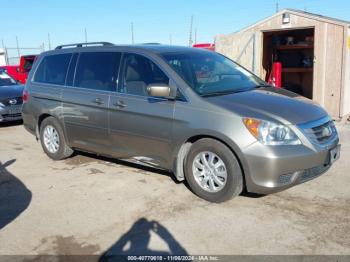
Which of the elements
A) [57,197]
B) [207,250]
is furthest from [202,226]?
[57,197]

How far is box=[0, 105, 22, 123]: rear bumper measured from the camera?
33.9 feet

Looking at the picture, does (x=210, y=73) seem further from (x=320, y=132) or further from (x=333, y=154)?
(x=333, y=154)

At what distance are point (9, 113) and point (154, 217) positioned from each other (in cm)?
739

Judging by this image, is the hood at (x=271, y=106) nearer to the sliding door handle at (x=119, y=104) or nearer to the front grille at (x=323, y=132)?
the front grille at (x=323, y=132)

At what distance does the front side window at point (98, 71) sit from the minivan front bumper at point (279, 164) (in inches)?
88.3

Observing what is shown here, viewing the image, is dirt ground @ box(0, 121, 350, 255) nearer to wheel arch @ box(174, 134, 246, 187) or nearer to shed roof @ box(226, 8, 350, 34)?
Answer: wheel arch @ box(174, 134, 246, 187)

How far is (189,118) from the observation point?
15.5 feet

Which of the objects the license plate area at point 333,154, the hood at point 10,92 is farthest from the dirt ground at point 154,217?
the hood at point 10,92

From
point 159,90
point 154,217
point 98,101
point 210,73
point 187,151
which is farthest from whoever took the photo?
point 98,101

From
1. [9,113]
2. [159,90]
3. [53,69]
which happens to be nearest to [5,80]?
[9,113]

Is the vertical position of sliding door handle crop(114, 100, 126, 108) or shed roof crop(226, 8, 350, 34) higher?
shed roof crop(226, 8, 350, 34)

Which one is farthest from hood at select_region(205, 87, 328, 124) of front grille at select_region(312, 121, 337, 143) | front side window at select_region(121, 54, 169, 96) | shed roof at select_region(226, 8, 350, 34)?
shed roof at select_region(226, 8, 350, 34)

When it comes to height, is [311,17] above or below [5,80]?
above

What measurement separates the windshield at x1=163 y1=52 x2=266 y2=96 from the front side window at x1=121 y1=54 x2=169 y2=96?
209 millimetres
